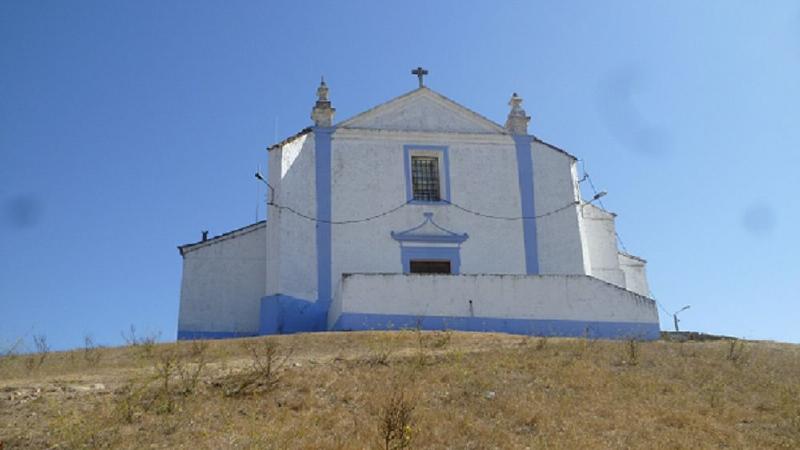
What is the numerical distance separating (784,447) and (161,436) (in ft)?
23.8

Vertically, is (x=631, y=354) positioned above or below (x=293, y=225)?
below

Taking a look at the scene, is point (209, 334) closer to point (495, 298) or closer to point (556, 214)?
point (495, 298)

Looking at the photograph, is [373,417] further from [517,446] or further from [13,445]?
[13,445]

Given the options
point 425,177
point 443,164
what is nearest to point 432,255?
point 425,177

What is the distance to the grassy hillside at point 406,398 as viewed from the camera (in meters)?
9.16

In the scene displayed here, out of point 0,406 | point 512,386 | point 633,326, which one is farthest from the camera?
point 633,326

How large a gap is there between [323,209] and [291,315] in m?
3.09

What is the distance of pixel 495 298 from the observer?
18.2m

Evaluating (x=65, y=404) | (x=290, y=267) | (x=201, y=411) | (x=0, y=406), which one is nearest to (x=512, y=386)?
(x=201, y=411)

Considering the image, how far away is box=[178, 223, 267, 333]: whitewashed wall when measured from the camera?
21594 mm

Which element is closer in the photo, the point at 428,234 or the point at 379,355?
the point at 379,355

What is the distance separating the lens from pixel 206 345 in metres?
14.8

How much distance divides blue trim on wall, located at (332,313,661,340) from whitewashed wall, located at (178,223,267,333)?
4254 millimetres

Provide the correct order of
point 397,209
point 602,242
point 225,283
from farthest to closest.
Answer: point 602,242
point 225,283
point 397,209
